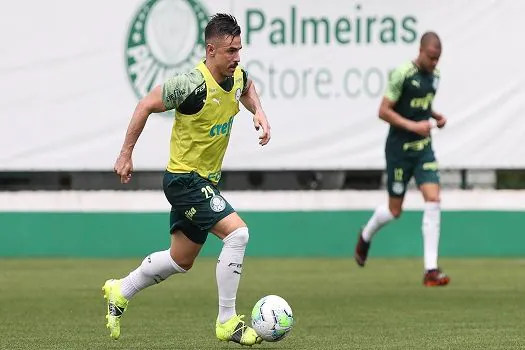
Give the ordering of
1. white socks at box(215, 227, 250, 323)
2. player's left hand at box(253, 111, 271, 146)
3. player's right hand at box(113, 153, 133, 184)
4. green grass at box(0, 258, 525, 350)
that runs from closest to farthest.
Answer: player's right hand at box(113, 153, 133, 184), player's left hand at box(253, 111, 271, 146), white socks at box(215, 227, 250, 323), green grass at box(0, 258, 525, 350)

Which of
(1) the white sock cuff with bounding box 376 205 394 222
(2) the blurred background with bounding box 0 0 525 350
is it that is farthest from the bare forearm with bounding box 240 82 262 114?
(2) the blurred background with bounding box 0 0 525 350

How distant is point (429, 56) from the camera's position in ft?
40.5

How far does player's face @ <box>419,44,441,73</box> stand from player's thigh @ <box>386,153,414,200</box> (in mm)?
953

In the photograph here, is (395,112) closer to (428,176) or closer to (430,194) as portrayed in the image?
(428,176)

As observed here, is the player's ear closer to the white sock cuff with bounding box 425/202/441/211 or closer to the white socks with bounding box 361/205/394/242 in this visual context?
the white sock cuff with bounding box 425/202/441/211

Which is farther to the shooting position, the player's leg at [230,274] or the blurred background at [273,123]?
the blurred background at [273,123]

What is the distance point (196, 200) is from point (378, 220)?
19.5 feet

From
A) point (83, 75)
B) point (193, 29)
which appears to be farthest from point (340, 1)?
point (83, 75)

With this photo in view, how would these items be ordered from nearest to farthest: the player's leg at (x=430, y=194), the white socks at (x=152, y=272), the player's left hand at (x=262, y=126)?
1. the player's left hand at (x=262, y=126)
2. the white socks at (x=152, y=272)
3. the player's leg at (x=430, y=194)

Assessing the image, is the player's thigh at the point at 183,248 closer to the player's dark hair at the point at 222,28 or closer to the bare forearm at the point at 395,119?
the player's dark hair at the point at 222,28

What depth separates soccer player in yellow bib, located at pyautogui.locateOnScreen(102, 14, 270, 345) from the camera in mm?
7688

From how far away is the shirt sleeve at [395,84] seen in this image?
1252cm

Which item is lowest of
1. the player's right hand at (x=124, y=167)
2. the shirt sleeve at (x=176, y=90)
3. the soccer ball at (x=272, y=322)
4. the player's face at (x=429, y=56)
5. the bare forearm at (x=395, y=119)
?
the soccer ball at (x=272, y=322)

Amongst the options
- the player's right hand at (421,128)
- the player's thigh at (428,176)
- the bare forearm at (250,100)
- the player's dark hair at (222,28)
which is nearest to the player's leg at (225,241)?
the bare forearm at (250,100)
